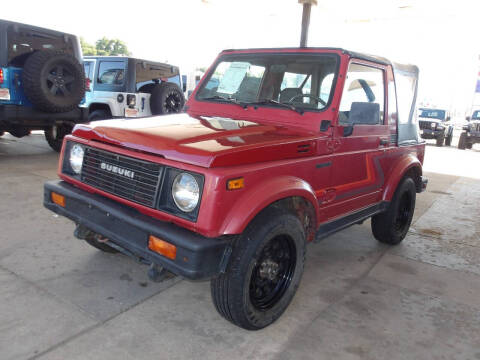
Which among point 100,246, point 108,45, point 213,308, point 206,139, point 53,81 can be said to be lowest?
point 213,308

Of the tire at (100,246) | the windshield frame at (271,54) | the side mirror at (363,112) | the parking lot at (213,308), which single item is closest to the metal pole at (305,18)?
the windshield frame at (271,54)

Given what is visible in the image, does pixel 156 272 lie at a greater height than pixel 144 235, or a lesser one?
lesser

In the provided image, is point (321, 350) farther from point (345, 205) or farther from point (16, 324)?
point (16, 324)

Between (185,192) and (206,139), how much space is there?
371 mm

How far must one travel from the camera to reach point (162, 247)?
2.05 metres

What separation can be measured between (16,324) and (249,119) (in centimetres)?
205

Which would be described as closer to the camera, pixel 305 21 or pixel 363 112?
pixel 363 112

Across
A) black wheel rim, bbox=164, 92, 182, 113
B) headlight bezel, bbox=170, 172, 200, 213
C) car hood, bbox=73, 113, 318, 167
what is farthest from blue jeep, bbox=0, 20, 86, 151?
headlight bezel, bbox=170, 172, 200, 213

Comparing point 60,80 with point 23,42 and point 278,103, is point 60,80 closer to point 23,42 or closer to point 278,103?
point 23,42

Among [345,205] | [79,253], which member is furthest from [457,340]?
[79,253]

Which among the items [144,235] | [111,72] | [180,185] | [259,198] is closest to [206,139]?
[180,185]

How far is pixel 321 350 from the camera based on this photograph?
7.62 ft

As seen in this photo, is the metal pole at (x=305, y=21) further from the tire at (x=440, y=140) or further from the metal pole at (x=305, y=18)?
the tire at (x=440, y=140)

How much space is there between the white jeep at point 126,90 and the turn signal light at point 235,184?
20.2 feet
